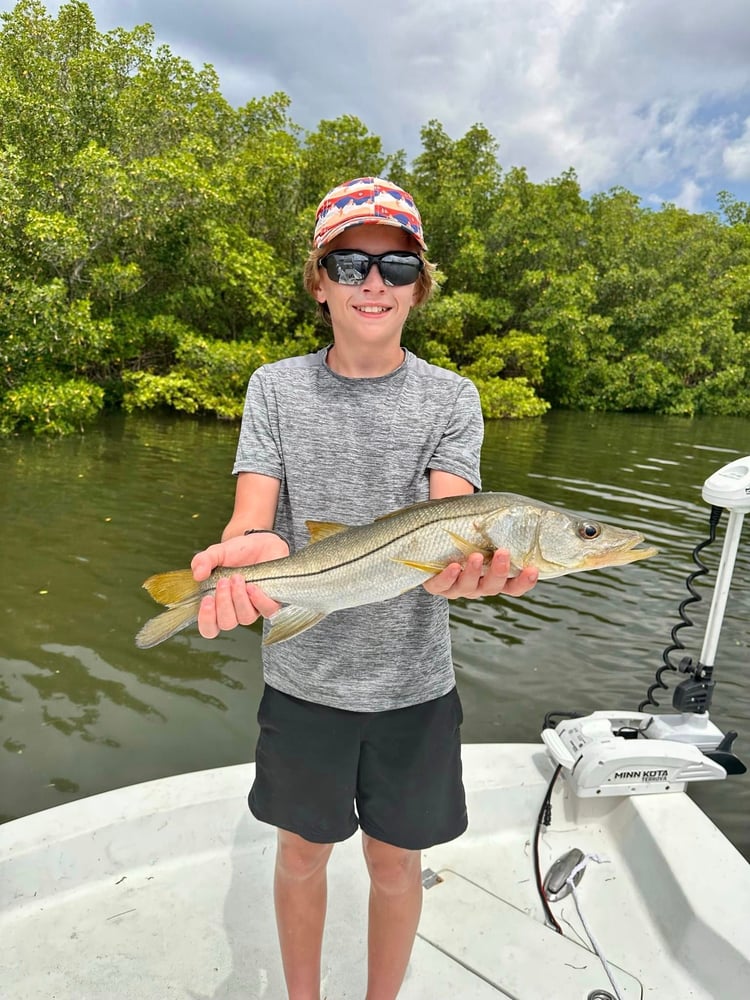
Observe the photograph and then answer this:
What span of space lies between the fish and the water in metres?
3.34

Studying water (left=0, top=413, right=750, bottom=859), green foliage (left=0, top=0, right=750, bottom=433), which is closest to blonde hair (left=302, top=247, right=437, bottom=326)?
water (left=0, top=413, right=750, bottom=859)

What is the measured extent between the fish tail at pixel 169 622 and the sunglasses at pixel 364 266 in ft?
3.81

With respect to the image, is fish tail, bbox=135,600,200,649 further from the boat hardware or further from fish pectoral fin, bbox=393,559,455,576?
the boat hardware

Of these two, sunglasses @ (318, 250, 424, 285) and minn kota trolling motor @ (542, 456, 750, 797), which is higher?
sunglasses @ (318, 250, 424, 285)

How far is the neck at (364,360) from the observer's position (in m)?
2.11

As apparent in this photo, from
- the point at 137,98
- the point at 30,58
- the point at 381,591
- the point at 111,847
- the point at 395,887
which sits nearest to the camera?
the point at 381,591

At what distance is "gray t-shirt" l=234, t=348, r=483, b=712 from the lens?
80.4 inches

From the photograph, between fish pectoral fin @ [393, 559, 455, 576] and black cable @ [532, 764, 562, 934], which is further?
black cable @ [532, 764, 562, 934]

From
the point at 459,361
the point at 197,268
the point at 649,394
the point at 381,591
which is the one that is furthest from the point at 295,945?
the point at 649,394

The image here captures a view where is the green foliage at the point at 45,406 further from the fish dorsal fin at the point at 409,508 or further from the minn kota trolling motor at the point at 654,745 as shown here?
the fish dorsal fin at the point at 409,508

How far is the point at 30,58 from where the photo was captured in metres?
19.0

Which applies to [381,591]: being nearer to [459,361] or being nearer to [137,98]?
[137,98]

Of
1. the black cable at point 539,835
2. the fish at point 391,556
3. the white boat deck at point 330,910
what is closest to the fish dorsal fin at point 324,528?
the fish at point 391,556

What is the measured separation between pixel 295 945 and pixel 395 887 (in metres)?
0.43
